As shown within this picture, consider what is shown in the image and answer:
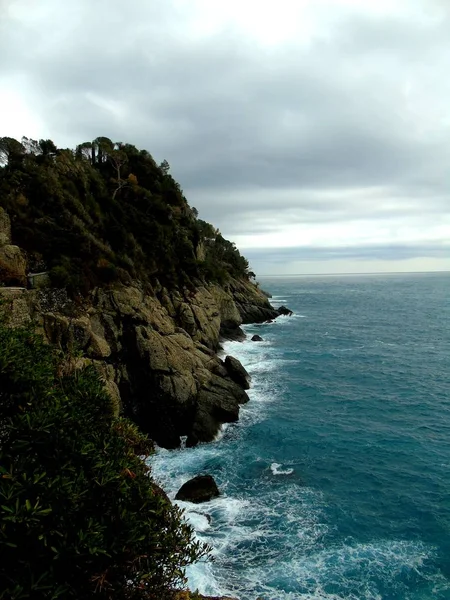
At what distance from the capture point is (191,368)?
120 feet

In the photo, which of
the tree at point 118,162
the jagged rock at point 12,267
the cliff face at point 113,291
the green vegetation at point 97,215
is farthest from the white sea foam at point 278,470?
the tree at point 118,162

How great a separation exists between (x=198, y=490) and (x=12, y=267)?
22.9 metres

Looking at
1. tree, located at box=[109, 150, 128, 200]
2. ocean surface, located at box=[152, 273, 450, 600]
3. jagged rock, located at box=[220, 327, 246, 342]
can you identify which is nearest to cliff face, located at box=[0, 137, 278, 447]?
tree, located at box=[109, 150, 128, 200]

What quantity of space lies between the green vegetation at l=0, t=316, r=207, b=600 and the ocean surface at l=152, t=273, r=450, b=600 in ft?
33.3

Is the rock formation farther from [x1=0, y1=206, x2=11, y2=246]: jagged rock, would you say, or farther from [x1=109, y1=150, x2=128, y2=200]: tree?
[x1=0, y1=206, x2=11, y2=246]: jagged rock

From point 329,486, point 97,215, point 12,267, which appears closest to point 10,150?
point 97,215

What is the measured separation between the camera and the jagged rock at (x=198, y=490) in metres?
24.7


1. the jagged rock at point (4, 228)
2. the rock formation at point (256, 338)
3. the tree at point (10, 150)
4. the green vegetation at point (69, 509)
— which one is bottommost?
the rock formation at point (256, 338)

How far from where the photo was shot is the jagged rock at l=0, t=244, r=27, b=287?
96.7ft

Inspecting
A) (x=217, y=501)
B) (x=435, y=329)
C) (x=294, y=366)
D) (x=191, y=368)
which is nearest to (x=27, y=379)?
(x=217, y=501)

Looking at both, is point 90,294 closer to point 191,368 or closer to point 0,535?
point 191,368

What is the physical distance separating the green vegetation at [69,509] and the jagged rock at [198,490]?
1319 centimetres

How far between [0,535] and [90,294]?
92.4ft

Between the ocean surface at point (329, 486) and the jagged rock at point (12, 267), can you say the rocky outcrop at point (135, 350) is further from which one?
the ocean surface at point (329, 486)
